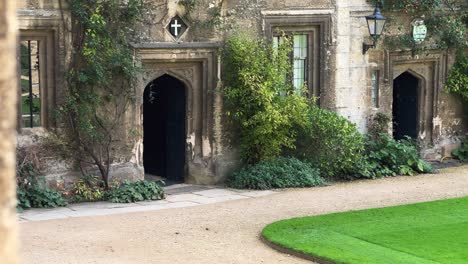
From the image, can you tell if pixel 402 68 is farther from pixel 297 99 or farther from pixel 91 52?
pixel 91 52

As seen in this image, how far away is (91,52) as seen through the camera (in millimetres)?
12016

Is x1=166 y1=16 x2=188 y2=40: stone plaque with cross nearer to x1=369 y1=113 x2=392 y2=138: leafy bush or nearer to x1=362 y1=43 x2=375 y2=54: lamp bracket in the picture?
x1=362 y1=43 x2=375 y2=54: lamp bracket

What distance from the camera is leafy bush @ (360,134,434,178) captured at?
14.9 meters

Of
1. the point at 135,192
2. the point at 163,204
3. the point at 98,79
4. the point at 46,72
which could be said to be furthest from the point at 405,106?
the point at 46,72

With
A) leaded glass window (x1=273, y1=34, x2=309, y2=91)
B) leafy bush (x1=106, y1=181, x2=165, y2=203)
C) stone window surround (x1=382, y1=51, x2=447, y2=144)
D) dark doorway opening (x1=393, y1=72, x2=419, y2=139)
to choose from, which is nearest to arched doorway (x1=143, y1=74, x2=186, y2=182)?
leafy bush (x1=106, y1=181, x2=165, y2=203)

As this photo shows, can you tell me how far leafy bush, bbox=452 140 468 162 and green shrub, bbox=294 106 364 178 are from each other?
3.64 metres

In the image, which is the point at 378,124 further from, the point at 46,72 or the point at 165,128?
the point at 46,72

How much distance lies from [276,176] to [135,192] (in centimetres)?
259

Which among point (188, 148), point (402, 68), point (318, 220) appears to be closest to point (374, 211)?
point (318, 220)

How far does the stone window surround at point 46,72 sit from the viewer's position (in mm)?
12052

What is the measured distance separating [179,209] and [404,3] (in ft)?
23.5

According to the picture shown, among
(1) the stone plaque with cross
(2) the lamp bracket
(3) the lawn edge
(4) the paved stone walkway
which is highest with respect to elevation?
(1) the stone plaque with cross

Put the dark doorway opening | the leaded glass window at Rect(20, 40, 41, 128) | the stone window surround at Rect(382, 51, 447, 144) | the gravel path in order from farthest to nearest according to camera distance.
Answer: the dark doorway opening
the stone window surround at Rect(382, 51, 447, 144)
the leaded glass window at Rect(20, 40, 41, 128)
the gravel path

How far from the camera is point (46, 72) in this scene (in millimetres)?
12203
